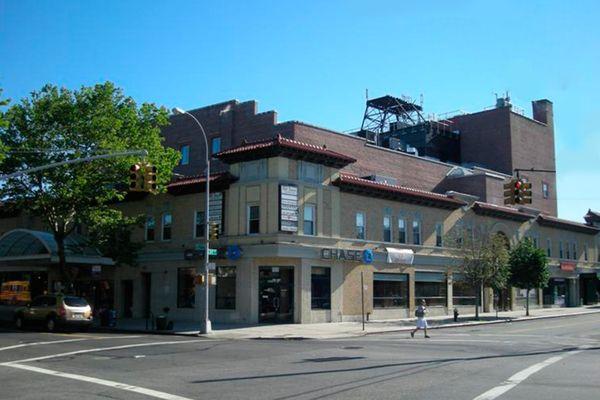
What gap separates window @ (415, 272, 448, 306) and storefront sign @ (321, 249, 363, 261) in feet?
22.3

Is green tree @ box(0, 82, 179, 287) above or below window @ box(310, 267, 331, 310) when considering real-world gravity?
above

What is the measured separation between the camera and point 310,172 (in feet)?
115

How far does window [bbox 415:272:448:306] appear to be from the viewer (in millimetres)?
41719

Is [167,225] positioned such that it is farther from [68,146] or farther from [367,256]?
[367,256]

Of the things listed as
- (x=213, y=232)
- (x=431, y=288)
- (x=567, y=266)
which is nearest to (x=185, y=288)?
(x=213, y=232)

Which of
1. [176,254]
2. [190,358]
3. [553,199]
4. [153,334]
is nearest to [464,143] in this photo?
[553,199]

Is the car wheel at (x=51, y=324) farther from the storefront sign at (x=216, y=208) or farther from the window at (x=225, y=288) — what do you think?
the storefront sign at (x=216, y=208)

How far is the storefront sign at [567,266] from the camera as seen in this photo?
5762cm

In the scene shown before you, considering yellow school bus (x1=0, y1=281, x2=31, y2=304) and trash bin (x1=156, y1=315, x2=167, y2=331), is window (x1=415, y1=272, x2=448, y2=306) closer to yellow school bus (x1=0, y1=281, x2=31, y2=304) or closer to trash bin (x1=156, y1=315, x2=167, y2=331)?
trash bin (x1=156, y1=315, x2=167, y2=331)

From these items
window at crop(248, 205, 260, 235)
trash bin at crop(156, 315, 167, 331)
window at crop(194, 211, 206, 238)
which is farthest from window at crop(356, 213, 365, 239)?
trash bin at crop(156, 315, 167, 331)

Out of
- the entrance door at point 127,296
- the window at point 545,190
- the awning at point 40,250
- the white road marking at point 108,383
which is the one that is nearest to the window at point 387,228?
the entrance door at point 127,296

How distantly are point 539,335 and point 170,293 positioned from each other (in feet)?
70.1

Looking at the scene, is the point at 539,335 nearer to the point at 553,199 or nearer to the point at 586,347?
the point at 586,347

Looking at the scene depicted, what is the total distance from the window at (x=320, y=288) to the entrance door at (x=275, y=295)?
130 cm
